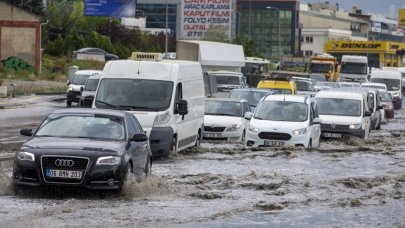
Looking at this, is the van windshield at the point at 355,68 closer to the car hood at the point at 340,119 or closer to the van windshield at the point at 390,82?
the van windshield at the point at 390,82

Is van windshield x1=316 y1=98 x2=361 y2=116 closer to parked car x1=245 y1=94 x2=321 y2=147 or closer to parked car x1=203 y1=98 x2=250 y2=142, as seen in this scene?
parked car x1=203 y1=98 x2=250 y2=142

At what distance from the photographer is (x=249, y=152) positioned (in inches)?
1076

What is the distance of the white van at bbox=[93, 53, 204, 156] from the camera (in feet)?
78.4

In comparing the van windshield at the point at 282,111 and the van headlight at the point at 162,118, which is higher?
the van headlight at the point at 162,118

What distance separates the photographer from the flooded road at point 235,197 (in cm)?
1412

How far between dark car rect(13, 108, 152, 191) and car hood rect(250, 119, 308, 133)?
11.2 meters

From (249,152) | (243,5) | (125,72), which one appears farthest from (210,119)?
(243,5)

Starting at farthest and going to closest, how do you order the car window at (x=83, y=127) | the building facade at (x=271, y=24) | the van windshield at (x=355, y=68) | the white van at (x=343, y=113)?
the building facade at (x=271, y=24) → the van windshield at (x=355, y=68) → the white van at (x=343, y=113) → the car window at (x=83, y=127)

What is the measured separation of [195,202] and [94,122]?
94.0 inches

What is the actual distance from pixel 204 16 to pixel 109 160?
273ft

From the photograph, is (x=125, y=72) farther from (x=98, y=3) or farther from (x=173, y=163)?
(x=98, y=3)

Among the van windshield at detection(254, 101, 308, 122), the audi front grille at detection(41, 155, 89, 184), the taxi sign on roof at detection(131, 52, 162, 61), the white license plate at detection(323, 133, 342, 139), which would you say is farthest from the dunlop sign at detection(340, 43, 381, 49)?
the audi front grille at detection(41, 155, 89, 184)

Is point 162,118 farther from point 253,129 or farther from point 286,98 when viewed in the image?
point 286,98

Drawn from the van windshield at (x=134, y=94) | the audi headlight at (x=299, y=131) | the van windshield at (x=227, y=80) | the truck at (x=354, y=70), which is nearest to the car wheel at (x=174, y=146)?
the van windshield at (x=134, y=94)
